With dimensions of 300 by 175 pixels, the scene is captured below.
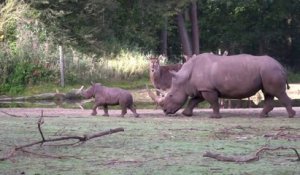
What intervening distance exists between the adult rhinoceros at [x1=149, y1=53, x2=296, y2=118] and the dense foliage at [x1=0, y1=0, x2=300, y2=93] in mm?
10408

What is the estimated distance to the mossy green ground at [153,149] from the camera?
6645mm

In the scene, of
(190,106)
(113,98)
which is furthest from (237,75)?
(113,98)

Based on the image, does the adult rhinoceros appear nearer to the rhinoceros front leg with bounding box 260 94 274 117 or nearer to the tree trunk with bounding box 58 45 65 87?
the rhinoceros front leg with bounding box 260 94 274 117

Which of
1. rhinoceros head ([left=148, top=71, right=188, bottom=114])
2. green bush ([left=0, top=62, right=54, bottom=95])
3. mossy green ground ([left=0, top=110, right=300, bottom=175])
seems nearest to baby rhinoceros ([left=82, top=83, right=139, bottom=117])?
rhinoceros head ([left=148, top=71, right=188, bottom=114])

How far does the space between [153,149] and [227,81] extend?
7103 millimetres

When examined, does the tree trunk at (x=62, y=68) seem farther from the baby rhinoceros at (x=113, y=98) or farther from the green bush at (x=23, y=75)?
the baby rhinoceros at (x=113, y=98)

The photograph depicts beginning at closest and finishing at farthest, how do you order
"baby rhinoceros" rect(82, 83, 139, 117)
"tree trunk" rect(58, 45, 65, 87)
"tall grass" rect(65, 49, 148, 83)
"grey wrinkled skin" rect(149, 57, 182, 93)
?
"baby rhinoceros" rect(82, 83, 139, 117), "grey wrinkled skin" rect(149, 57, 182, 93), "tree trunk" rect(58, 45, 65, 87), "tall grass" rect(65, 49, 148, 83)

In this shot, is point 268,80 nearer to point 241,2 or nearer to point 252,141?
point 252,141

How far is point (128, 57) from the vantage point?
29.1 meters

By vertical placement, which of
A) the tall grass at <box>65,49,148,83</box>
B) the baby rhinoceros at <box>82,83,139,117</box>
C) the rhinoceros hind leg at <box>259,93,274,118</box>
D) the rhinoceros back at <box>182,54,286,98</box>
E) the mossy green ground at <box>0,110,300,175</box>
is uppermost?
the tall grass at <box>65,49,148,83</box>

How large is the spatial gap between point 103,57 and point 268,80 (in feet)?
50.8

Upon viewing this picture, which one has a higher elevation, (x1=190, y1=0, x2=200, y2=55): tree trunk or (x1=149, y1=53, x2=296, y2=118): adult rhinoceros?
(x1=190, y1=0, x2=200, y2=55): tree trunk

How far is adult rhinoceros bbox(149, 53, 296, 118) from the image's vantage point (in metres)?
14.9

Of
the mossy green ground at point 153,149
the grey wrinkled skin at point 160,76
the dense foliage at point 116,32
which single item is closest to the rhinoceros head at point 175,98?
the mossy green ground at point 153,149
